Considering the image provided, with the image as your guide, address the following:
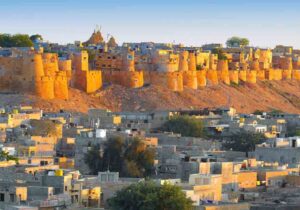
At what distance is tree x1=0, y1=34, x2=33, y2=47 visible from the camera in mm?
73688

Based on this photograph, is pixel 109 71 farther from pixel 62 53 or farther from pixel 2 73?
pixel 2 73

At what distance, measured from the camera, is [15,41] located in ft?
242

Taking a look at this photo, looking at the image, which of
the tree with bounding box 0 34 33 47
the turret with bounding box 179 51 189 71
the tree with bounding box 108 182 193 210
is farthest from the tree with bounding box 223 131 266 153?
the tree with bounding box 0 34 33 47

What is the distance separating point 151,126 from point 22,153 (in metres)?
11.9

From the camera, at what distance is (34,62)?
5981cm

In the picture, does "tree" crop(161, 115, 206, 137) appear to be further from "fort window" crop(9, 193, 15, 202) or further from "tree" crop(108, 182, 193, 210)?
"tree" crop(108, 182, 193, 210)

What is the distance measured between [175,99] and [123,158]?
34.5m

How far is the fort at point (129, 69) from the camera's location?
60250mm

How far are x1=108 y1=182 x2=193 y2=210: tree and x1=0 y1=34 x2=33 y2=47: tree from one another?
5060 cm

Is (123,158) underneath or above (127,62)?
underneath

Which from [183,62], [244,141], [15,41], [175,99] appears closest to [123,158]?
[244,141]

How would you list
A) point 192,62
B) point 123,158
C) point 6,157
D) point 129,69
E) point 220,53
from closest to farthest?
point 6,157, point 123,158, point 129,69, point 192,62, point 220,53

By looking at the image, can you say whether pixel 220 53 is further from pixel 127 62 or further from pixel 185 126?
pixel 185 126

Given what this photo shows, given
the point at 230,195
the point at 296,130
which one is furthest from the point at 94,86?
the point at 230,195
